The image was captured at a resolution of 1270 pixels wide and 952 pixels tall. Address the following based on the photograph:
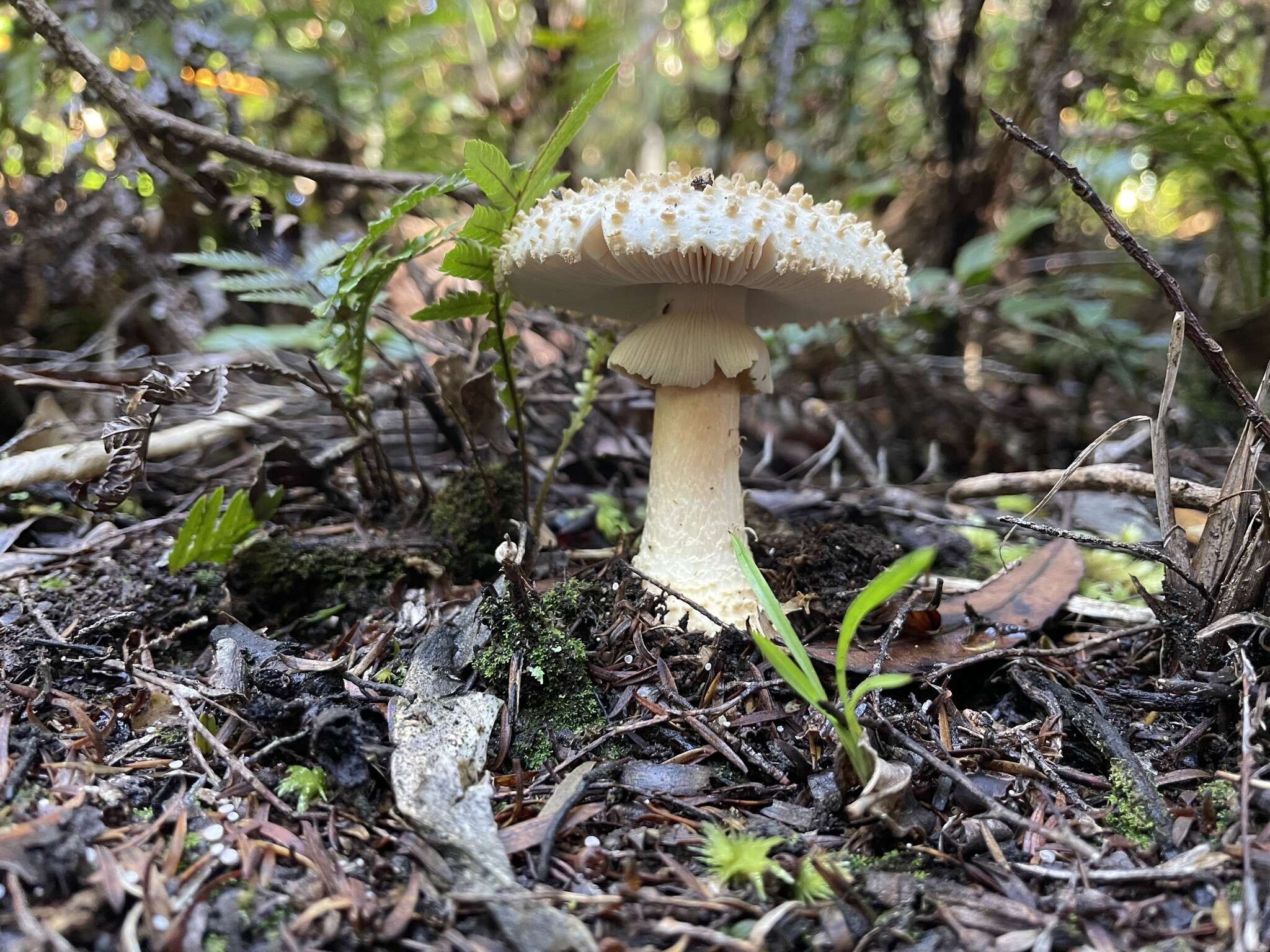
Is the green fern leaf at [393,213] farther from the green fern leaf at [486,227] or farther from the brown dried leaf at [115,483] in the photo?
the brown dried leaf at [115,483]

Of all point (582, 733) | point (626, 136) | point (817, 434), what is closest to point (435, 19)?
point (626, 136)

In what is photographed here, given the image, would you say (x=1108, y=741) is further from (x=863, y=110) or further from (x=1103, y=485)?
(x=863, y=110)

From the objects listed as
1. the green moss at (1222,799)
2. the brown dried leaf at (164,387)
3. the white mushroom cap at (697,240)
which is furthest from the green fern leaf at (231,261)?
the green moss at (1222,799)

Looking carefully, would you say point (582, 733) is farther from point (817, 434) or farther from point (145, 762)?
point (817, 434)

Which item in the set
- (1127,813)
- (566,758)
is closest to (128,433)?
(566,758)

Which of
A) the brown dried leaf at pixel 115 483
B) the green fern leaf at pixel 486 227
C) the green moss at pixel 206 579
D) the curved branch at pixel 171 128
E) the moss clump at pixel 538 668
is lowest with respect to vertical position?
the moss clump at pixel 538 668

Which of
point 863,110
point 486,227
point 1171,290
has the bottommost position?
point 1171,290

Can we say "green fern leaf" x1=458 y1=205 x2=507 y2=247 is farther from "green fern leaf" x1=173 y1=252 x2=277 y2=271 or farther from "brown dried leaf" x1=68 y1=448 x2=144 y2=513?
"brown dried leaf" x1=68 y1=448 x2=144 y2=513
